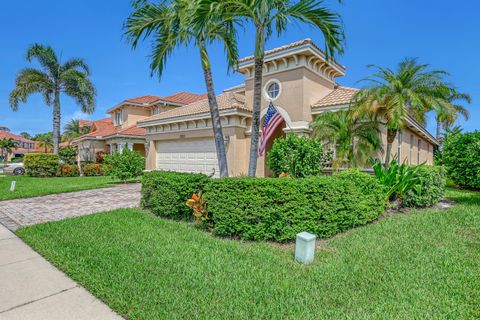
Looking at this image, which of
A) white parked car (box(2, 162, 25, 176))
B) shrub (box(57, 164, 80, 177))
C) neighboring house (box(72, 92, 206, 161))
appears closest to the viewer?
shrub (box(57, 164, 80, 177))

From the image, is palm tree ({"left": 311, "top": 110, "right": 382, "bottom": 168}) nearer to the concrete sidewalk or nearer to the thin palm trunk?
the concrete sidewalk

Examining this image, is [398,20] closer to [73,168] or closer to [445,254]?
[445,254]

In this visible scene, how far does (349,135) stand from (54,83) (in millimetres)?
24413

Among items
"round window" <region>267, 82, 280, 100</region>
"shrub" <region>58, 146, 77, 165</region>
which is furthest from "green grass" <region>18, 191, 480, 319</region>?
"shrub" <region>58, 146, 77, 165</region>

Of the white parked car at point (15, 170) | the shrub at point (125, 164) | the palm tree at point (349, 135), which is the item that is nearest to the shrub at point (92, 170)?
the white parked car at point (15, 170)

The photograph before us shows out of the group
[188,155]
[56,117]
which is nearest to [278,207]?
[188,155]

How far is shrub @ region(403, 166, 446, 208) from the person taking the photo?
24.8 feet

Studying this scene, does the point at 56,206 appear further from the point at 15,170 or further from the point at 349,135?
the point at 15,170

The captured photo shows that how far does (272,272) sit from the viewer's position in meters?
3.93

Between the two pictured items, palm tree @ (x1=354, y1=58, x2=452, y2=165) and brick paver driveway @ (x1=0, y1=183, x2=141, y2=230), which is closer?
brick paver driveway @ (x1=0, y1=183, x2=141, y2=230)

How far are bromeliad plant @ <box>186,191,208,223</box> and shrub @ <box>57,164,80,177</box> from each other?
20.2 m

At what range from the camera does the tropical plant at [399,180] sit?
23.9 feet

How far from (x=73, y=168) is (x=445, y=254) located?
24.9 meters

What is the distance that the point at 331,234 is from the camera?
5.52 meters
